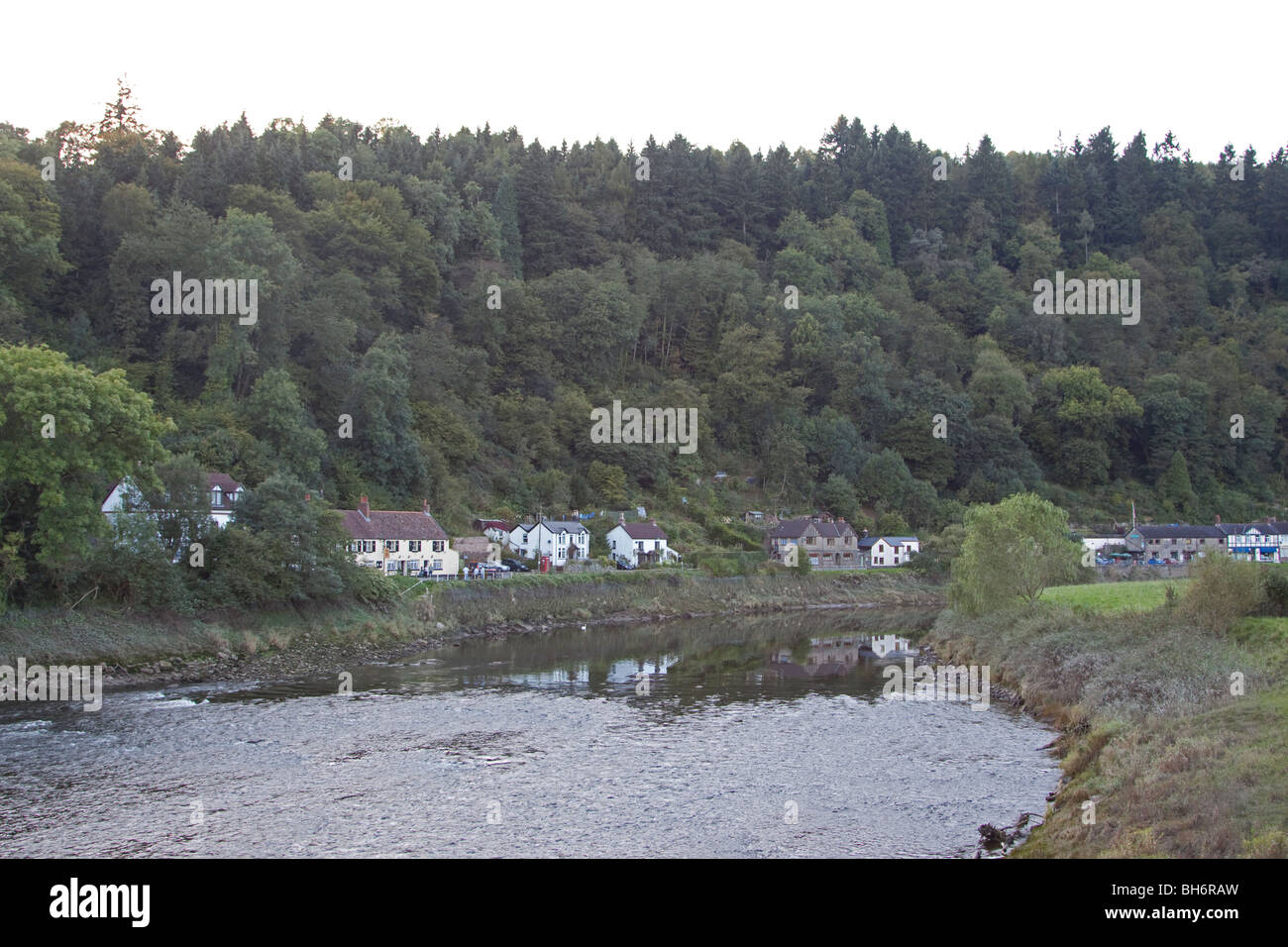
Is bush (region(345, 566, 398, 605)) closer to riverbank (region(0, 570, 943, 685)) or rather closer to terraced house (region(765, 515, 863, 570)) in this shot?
riverbank (region(0, 570, 943, 685))

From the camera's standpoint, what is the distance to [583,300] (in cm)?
10069

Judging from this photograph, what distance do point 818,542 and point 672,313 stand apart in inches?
1552

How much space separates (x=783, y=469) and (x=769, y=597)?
963 inches

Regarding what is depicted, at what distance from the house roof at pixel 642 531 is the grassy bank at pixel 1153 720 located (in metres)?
36.3

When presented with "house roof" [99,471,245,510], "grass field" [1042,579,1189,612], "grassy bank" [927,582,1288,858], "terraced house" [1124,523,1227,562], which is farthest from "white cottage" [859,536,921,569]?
"house roof" [99,471,245,510]

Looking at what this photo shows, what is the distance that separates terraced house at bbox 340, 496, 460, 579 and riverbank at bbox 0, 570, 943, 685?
4397mm

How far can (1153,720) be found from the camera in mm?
23578

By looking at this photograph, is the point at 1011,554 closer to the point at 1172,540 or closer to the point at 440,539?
the point at 440,539

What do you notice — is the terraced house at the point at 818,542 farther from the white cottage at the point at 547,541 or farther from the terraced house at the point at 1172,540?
the terraced house at the point at 1172,540

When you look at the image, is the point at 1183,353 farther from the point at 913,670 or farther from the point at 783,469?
the point at 913,670

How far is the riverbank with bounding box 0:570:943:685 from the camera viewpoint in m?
38.8

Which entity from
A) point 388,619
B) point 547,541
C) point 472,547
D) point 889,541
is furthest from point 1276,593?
point 889,541

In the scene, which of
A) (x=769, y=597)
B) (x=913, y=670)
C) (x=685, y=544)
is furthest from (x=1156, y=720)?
(x=685, y=544)
